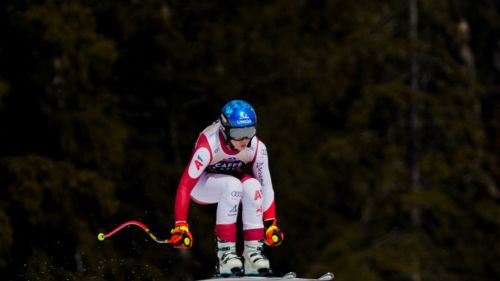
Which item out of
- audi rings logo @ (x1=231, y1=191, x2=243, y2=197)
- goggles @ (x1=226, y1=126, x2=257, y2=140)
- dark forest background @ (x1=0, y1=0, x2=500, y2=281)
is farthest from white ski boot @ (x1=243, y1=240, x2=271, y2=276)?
dark forest background @ (x1=0, y1=0, x2=500, y2=281)

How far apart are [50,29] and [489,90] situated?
11097mm

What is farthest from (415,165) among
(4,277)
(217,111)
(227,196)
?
(227,196)

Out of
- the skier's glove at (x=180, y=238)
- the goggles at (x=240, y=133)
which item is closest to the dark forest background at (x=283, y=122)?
the skier's glove at (x=180, y=238)

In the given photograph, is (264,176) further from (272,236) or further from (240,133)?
(240,133)

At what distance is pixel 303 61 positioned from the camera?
24.1 meters

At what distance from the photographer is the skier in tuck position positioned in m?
9.54

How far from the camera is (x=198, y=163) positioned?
9617 mm

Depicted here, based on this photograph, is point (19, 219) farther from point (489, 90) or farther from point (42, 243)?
point (489, 90)

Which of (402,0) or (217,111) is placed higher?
(402,0)

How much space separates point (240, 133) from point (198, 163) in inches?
15.8

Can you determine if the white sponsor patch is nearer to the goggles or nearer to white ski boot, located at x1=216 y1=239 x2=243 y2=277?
the goggles

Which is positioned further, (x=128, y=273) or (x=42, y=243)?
(x=42, y=243)

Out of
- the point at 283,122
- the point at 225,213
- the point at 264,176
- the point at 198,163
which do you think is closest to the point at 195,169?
the point at 198,163

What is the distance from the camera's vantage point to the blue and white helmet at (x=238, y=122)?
9508 millimetres
